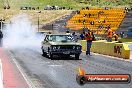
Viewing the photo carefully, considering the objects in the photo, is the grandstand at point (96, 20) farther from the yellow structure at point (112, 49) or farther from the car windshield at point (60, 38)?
the car windshield at point (60, 38)

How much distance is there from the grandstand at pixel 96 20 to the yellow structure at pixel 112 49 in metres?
40.7

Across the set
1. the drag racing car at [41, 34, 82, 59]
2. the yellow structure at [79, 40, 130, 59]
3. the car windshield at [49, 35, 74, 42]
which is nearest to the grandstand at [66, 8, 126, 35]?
the yellow structure at [79, 40, 130, 59]

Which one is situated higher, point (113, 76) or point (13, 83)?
point (113, 76)

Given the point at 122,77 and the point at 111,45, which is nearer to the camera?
the point at 122,77

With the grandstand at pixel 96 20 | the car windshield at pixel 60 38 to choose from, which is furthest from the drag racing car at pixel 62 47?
the grandstand at pixel 96 20

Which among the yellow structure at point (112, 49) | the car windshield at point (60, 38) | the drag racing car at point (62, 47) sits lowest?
the yellow structure at point (112, 49)

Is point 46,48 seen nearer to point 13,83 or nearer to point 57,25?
point 13,83

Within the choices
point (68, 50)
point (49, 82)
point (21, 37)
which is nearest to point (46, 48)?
point (68, 50)

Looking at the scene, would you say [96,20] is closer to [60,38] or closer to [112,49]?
[112,49]

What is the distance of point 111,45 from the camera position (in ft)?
107

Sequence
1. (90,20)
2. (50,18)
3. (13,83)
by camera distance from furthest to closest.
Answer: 1. (50,18)
2. (90,20)
3. (13,83)

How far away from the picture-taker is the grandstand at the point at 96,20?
8369 cm

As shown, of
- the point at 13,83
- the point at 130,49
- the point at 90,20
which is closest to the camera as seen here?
the point at 13,83

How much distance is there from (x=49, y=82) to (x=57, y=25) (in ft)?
239
